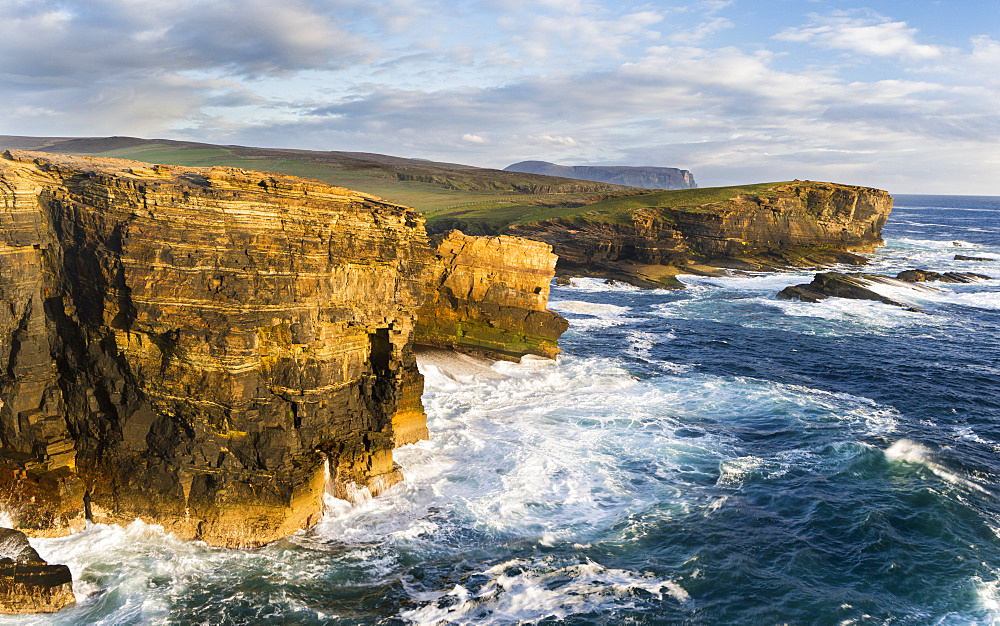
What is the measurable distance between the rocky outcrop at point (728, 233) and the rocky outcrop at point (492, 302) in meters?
32.5

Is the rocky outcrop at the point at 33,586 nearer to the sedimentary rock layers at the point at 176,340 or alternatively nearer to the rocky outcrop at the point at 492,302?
the sedimentary rock layers at the point at 176,340

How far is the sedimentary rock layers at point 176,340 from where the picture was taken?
16.3 m

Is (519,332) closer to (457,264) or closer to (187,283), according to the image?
(457,264)

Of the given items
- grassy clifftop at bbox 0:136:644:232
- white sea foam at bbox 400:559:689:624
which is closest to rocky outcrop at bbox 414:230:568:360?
white sea foam at bbox 400:559:689:624

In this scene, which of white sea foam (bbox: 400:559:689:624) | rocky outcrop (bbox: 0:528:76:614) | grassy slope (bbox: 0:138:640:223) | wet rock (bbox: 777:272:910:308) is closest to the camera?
rocky outcrop (bbox: 0:528:76:614)

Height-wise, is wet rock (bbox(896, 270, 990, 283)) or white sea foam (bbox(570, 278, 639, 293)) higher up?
wet rock (bbox(896, 270, 990, 283))

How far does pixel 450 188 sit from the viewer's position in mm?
123438

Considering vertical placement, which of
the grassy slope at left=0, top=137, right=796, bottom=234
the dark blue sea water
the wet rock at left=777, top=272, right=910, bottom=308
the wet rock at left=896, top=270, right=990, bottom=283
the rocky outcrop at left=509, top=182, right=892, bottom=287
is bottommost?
the dark blue sea water

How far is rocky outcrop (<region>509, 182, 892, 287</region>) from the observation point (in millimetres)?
74000

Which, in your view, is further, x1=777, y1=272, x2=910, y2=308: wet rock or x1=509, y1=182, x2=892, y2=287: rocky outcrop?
x1=509, y1=182, x2=892, y2=287: rocky outcrop

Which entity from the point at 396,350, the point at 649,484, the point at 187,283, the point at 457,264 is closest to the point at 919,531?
the point at 649,484

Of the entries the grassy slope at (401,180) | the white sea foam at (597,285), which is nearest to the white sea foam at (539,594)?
the white sea foam at (597,285)

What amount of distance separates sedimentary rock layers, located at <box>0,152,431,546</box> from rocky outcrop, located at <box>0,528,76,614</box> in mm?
2517

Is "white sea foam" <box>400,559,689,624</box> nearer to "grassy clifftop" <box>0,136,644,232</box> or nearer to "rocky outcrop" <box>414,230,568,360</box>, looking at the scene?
"rocky outcrop" <box>414,230,568,360</box>
